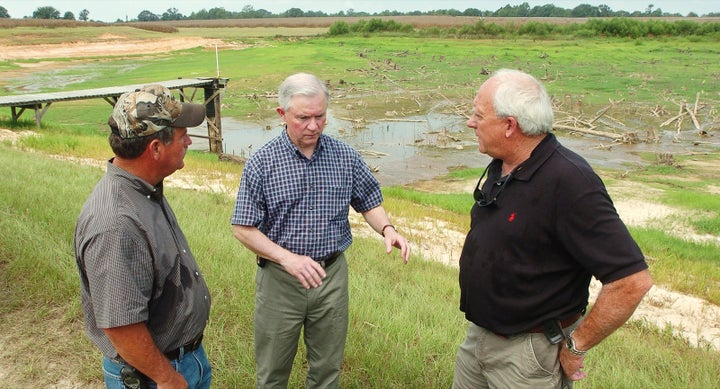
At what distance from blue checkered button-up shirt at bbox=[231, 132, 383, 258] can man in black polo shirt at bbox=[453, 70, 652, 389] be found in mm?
781

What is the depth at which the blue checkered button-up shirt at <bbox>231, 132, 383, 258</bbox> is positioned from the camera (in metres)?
2.98

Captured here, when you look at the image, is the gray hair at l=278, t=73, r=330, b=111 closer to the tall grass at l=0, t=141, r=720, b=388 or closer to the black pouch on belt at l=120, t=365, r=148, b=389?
the black pouch on belt at l=120, t=365, r=148, b=389

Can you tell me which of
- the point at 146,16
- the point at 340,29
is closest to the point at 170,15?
the point at 146,16

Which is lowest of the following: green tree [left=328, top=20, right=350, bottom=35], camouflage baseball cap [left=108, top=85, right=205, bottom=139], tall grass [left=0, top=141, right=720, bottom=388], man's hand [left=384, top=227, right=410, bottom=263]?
tall grass [left=0, top=141, right=720, bottom=388]

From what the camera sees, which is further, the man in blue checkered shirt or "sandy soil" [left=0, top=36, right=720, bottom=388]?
"sandy soil" [left=0, top=36, right=720, bottom=388]

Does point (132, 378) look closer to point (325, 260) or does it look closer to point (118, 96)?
point (325, 260)

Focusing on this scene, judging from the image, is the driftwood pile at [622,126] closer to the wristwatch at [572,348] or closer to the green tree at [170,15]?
the wristwatch at [572,348]

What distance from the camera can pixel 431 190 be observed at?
51.0 ft

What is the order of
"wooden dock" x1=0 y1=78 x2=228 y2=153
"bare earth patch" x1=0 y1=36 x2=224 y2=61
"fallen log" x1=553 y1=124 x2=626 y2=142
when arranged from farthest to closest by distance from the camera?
"bare earth patch" x1=0 y1=36 x2=224 y2=61 → "fallen log" x1=553 y1=124 x2=626 y2=142 → "wooden dock" x1=0 y1=78 x2=228 y2=153

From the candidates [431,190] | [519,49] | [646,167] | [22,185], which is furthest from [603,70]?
[22,185]

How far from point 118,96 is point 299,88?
17565 mm

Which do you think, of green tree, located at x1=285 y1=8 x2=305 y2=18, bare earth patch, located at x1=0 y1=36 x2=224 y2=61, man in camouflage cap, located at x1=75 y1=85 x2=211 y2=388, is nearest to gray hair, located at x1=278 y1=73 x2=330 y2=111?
man in camouflage cap, located at x1=75 y1=85 x2=211 y2=388

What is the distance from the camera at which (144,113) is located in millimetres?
2131

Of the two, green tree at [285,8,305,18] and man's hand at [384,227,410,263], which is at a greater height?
green tree at [285,8,305,18]
